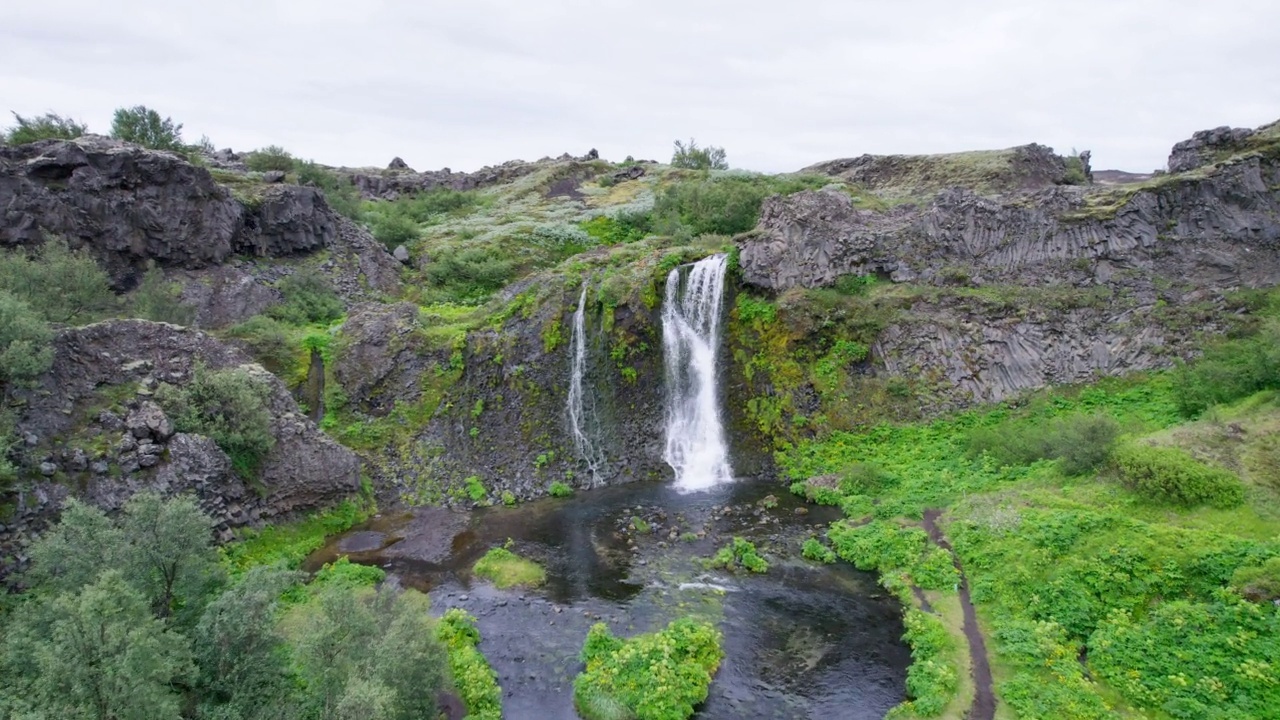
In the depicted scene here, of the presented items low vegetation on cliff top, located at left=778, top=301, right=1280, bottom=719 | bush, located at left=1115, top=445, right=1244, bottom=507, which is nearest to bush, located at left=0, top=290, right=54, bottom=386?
low vegetation on cliff top, located at left=778, top=301, right=1280, bottom=719

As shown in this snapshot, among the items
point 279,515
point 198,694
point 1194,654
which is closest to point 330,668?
point 198,694

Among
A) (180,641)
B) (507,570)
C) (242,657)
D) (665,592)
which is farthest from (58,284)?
(665,592)

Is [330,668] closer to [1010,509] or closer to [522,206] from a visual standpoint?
[1010,509]

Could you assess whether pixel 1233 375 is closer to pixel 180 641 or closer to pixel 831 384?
pixel 831 384

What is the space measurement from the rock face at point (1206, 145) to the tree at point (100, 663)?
4674 cm

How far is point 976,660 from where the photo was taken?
15461 millimetres

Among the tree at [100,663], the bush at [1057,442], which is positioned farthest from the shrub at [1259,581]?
the tree at [100,663]

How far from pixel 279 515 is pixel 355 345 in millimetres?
10763

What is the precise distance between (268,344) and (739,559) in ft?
80.2

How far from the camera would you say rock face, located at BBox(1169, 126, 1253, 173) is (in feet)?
114

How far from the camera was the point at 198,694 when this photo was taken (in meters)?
12.6

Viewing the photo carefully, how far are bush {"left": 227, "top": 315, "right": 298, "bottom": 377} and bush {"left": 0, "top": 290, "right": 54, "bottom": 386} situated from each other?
10002mm

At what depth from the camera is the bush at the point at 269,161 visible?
59975mm

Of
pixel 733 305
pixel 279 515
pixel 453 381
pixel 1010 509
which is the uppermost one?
pixel 733 305
